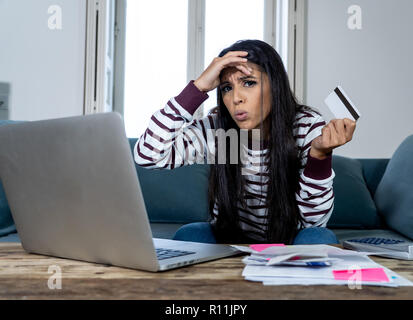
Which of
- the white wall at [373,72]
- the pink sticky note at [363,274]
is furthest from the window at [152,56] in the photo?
the pink sticky note at [363,274]

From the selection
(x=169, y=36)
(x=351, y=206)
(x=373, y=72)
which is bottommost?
(x=351, y=206)

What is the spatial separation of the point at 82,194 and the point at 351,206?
4.77 feet

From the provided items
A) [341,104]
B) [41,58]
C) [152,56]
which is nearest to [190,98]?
[341,104]

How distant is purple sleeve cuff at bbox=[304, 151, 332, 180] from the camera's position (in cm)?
108

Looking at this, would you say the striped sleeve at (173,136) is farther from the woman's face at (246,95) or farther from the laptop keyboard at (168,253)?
the laptop keyboard at (168,253)

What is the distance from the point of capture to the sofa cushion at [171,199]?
1.85m

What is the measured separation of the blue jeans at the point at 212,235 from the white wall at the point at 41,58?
2166mm

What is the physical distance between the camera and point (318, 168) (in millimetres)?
1094

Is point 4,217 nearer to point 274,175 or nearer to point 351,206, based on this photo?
point 274,175

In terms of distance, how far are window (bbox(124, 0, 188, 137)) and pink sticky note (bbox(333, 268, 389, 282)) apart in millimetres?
3144
